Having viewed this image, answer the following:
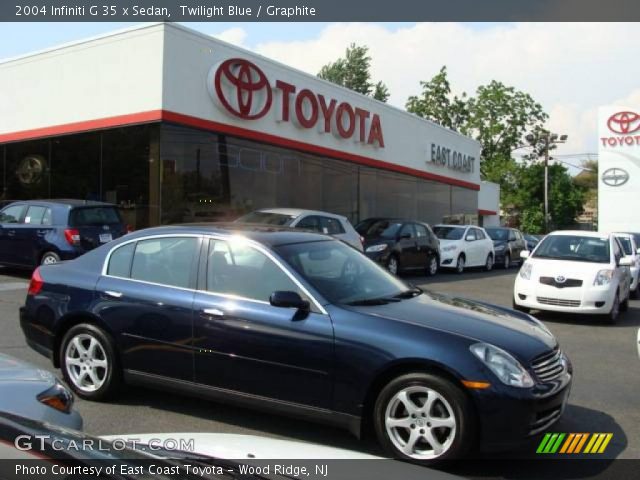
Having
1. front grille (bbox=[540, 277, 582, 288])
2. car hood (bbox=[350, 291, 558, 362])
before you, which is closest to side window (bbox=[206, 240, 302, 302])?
car hood (bbox=[350, 291, 558, 362])

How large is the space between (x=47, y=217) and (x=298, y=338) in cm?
961

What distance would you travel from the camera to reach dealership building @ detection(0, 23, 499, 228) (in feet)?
48.5

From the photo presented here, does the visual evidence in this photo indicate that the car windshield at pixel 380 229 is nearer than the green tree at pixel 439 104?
Yes

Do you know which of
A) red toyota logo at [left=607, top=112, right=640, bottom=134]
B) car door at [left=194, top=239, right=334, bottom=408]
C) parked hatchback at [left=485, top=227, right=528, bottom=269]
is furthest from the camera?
red toyota logo at [left=607, top=112, right=640, bottom=134]

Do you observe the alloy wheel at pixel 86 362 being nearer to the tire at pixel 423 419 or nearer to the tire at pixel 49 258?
the tire at pixel 423 419

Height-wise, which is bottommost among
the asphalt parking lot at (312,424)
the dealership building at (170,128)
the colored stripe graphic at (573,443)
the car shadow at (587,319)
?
the colored stripe graphic at (573,443)

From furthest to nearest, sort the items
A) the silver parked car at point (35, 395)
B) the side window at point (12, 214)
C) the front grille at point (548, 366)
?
the side window at point (12, 214), the front grille at point (548, 366), the silver parked car at point (35, 395)

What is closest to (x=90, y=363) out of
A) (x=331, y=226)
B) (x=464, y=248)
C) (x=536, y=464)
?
(x=536, y=464)

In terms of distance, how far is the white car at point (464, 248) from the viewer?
19.6m

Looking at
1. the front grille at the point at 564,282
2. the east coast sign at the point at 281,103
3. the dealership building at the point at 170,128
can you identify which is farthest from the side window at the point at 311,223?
the front grille at the point at 564,282

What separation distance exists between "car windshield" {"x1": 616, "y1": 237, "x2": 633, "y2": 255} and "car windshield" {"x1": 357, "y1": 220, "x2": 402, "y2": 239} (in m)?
5.55

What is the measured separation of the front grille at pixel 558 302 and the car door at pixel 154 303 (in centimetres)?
700

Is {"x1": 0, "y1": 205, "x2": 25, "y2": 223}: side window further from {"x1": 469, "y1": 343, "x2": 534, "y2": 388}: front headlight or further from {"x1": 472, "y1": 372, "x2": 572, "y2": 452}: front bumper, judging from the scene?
{"x1": 472, "y1": 372, "x2": 572, "y2": 452}: front bumper

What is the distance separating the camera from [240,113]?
53.6 ft
